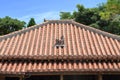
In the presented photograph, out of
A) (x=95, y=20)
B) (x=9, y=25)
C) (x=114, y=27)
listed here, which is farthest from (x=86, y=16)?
(x=9, y=25)

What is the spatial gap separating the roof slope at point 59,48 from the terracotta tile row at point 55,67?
A: 31cm

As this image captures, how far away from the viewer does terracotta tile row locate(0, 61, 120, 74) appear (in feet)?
39.5

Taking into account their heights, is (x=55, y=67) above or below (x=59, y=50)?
below

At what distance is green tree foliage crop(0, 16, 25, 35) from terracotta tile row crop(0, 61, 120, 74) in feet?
106

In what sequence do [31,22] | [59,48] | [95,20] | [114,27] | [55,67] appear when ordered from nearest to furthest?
[55,67]
[59,48]
[31,22]
[114,27]
[95,20]

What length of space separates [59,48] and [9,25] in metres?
33.2

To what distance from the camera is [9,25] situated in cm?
4609

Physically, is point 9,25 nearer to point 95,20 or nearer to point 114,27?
point 95,20

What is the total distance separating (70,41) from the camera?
1480cm

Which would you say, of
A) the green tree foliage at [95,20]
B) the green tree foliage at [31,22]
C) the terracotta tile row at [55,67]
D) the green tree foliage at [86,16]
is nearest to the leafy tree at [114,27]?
the green tree foliage at [95,20]

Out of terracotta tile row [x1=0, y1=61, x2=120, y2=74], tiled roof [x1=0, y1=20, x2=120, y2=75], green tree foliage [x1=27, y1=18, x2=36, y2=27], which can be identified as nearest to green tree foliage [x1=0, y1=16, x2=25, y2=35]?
green tree foliage [x1=27, y1=18, x2=36, y2=27]

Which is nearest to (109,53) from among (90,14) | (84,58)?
(84,58)

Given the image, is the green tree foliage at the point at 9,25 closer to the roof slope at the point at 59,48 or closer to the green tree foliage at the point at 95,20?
the green tree foliage at the point at 95,20

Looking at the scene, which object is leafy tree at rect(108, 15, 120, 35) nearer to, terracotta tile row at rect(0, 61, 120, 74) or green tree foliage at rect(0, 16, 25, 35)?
green tree foliage at rect(0, 16, 25, 35)
